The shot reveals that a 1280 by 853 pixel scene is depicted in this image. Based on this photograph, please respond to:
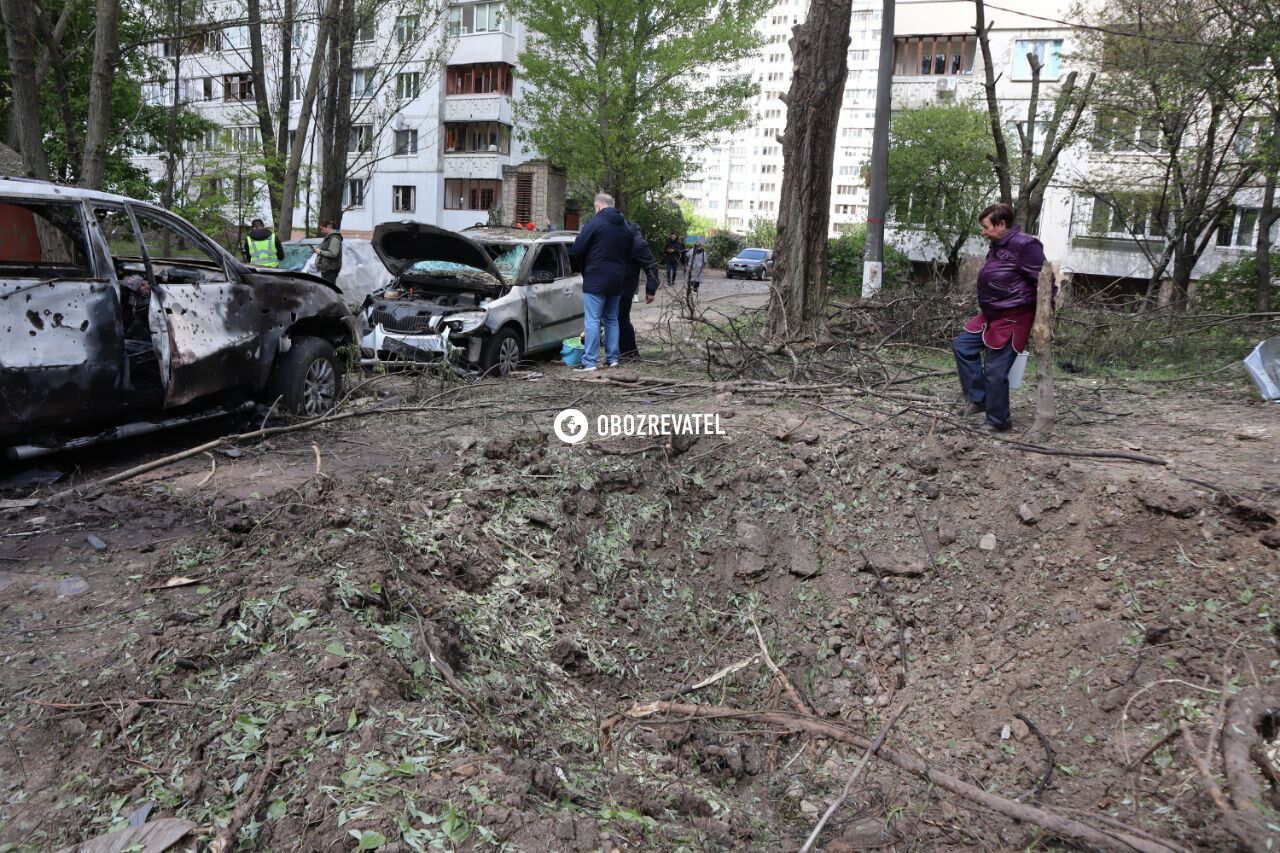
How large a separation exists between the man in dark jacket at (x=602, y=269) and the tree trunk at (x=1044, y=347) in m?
4.51

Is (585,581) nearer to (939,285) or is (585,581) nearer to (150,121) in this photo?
(939,285)

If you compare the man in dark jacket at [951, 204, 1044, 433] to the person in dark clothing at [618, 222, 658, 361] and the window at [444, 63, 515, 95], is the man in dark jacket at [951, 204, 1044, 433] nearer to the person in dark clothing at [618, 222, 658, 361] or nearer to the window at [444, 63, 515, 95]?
the person in dark clothing at [618, 222, 658, 361]

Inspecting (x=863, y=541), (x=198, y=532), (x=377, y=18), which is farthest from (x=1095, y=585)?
(x=377, y=18)

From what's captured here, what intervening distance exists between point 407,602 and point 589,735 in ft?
3.35

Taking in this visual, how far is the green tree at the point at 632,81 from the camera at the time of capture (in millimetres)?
25484

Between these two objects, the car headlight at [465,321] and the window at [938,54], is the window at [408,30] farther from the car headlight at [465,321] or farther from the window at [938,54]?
the window at [938,54]

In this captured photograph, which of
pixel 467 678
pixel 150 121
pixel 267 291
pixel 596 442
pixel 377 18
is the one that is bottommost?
pixel 467 678

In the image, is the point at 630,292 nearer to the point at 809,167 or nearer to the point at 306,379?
the point at 809,167

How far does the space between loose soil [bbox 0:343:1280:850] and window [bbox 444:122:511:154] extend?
34.5m

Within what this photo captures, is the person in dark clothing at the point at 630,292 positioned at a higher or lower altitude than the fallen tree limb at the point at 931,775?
higher

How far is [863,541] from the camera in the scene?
5531mm

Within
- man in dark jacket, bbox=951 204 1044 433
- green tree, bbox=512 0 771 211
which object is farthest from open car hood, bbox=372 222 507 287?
green tree, bbox=512 0 771 211

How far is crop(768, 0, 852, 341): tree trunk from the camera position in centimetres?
970

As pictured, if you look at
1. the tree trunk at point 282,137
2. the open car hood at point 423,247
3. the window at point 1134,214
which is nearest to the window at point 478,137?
the tree trunk at point 282,137
